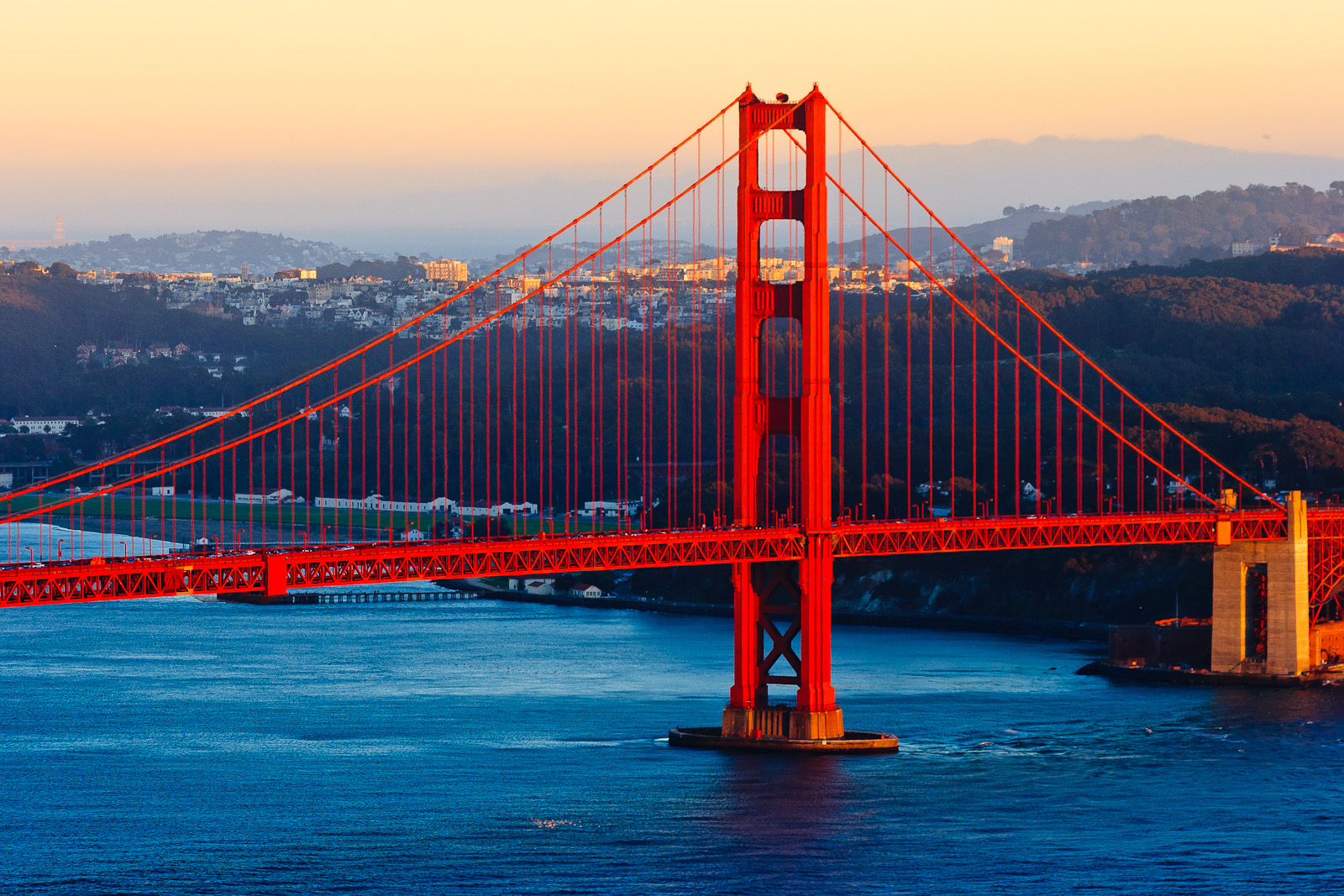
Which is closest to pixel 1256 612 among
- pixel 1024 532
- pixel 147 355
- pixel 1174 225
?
pixel 1024 532

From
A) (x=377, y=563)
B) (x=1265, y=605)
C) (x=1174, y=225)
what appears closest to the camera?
(x=377, y=563)

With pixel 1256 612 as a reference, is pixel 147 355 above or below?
above

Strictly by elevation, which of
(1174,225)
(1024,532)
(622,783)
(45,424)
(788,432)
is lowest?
(622,783)

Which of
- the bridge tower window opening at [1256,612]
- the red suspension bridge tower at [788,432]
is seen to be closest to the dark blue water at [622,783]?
the red suspension bridge tower at [788,432]

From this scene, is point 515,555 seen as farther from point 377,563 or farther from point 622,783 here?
point 622,783

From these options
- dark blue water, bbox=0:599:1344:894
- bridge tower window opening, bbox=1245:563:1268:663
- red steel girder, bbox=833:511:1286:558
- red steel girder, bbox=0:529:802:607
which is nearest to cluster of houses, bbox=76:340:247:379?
dark blue water, bbox=0:599:1344:894

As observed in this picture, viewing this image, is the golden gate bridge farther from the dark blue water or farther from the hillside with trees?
the hillside with trees
